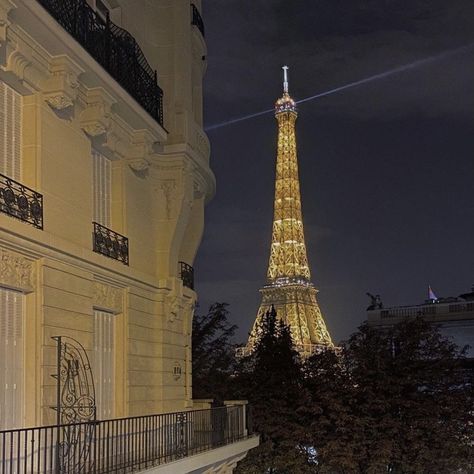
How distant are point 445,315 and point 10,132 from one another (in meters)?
34.9

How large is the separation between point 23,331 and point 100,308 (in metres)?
2.71

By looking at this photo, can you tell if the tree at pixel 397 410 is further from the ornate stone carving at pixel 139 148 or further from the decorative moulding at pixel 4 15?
the decorative moulding at pixel 4 15

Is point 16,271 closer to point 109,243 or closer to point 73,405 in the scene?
point 73,405

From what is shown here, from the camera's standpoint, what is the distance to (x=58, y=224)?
500 inches

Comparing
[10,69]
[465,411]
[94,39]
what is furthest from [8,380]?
[465,411]

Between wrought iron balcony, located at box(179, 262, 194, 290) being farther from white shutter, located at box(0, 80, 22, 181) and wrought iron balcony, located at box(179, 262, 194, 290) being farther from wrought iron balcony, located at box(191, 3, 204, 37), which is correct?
white shutter, located at box(0, 80, 22, 181)

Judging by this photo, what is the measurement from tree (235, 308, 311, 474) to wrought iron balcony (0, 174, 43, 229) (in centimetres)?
1436

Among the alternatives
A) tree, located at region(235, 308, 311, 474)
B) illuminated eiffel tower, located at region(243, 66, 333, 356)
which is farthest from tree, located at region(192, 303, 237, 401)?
illuminated eiffel tower, located at region(243, 66, 333, 356)

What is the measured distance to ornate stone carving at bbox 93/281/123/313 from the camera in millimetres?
14125

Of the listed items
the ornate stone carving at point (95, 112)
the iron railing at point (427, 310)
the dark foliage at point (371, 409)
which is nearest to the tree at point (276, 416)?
the dark foliage at point (371, 409)

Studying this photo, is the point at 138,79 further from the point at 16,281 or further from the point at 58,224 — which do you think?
the point at 16,281

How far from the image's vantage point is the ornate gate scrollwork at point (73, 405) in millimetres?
11470

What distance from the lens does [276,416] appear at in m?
25.1

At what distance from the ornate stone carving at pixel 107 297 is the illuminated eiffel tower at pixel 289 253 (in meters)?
53.8
